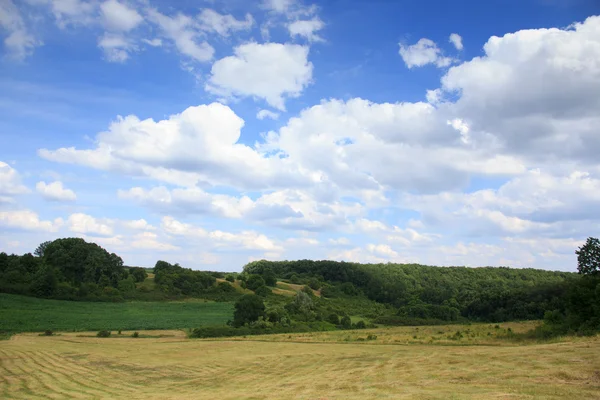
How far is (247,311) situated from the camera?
57.8 m

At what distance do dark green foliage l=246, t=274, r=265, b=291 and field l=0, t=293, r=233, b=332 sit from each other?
1788 cm

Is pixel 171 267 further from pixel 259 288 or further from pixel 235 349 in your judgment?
pixel 235 349

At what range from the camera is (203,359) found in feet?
98.5

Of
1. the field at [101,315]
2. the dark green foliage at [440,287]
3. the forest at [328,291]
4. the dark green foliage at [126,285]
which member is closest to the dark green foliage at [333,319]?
the forest at [328,291]

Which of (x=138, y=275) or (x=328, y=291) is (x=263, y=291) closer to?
(x=328, y=291)

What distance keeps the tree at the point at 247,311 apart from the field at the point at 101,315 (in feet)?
21.6

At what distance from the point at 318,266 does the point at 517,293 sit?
3629 inches

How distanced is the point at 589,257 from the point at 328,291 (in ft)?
265

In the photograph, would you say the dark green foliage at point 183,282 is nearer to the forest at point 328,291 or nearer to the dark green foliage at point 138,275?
the forest at point 328,291

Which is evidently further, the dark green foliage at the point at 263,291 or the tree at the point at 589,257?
the dark green foliage at the point at 263,291

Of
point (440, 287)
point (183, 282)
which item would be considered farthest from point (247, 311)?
point (440, 287)

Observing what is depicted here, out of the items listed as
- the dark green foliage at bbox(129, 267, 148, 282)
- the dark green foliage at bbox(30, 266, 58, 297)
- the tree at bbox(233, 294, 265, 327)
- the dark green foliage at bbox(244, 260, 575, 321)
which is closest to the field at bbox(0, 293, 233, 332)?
the dark green foliage at bbox(30, 266, 58, 297)

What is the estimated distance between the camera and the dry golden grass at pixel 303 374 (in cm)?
1596

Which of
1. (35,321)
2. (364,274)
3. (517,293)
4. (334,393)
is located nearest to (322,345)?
(334,393)
